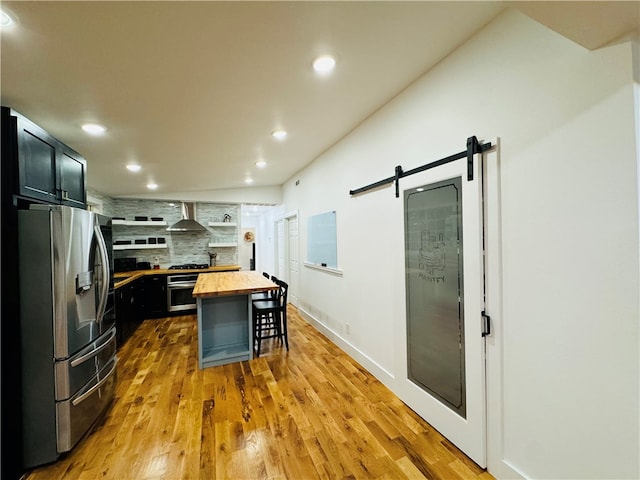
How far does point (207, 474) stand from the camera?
1.72m

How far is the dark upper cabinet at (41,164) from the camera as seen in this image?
1727mm

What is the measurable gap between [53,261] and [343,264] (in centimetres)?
273

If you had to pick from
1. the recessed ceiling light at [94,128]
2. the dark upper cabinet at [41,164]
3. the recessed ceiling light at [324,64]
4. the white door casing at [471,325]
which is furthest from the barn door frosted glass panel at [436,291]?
the recessed ceiling light at [94,128]

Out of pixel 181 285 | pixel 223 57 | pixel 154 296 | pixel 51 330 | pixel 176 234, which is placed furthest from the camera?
pixel 176 234

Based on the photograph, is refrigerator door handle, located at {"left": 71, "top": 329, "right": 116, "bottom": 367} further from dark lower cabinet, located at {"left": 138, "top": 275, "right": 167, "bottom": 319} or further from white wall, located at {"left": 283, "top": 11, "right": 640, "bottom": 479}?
dark lower cabinet, located at {"left": 138, "top": 275, "right": 167, "bottom": 319}

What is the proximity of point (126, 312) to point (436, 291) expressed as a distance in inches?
176

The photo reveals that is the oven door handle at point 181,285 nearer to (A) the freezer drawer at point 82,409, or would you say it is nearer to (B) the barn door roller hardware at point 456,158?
(A) the freezer drawer at point 82,409

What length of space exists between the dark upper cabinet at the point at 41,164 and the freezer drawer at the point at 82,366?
114cm

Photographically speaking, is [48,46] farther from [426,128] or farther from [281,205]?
[281,205]

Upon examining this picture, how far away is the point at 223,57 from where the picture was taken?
1.70 m

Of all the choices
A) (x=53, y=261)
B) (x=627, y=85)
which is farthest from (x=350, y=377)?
(x=627, y=85)

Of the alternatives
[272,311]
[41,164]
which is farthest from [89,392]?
[272,311]

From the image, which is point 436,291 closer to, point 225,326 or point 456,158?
point 456,158

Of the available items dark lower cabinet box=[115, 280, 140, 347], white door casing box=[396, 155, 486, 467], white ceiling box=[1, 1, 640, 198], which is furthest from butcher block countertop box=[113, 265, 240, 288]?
white door casing box=[396, 155, 486, 467]
